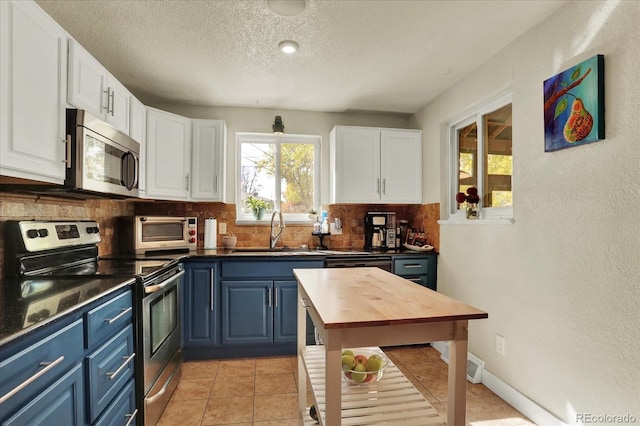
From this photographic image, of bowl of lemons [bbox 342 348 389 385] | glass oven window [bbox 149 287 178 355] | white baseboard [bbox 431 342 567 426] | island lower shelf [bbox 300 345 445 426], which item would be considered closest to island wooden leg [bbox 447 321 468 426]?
island lower shelf [bbox 300 345 445 426]

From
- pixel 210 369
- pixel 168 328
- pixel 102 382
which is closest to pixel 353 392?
pixel 102 382

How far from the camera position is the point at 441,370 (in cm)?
267

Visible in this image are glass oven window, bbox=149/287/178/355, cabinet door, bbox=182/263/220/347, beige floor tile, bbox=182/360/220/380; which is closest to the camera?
glass oven window, bbox=149/287/178/355

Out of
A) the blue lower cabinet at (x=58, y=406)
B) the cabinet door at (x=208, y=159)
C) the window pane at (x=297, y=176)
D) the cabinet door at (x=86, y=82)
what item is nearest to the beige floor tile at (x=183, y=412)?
the blue lower cabinet at (x=58, y=406)

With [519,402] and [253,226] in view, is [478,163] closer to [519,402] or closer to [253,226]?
[519,402]

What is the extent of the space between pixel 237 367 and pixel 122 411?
4.03 feet

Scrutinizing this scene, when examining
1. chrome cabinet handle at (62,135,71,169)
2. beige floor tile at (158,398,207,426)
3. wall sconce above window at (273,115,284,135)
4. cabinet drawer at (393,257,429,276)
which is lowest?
beige floor tile at (158,398,207,426)

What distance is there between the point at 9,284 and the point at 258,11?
1.93 meters

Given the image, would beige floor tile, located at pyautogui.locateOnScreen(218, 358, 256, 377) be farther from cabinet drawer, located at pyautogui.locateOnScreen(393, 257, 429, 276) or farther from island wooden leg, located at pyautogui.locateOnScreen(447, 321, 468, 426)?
island wooden leg, located at pyautogui.locateOnScreen(447, 321, 468, 426)

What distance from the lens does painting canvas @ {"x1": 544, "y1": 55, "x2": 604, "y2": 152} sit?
5.27 feet

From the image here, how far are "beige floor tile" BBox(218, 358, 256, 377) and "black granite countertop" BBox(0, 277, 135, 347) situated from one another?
1349 mm

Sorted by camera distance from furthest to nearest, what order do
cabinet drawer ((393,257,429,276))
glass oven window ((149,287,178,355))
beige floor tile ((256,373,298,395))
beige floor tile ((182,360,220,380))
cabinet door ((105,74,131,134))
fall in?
cabinet drawer ((393,257,429,276)) < beige floor tile ((182,360,220,380)) < beige floor tile ((256,373,298,395)) < cabinet door ((105,74,131,134)) < glass oven window ((149,287,178,355))

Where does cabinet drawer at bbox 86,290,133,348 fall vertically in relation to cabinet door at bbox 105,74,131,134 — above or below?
below

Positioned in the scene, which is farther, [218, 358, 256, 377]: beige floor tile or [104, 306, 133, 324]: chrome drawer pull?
[218, 358, 256, 377]: beige floor tile
